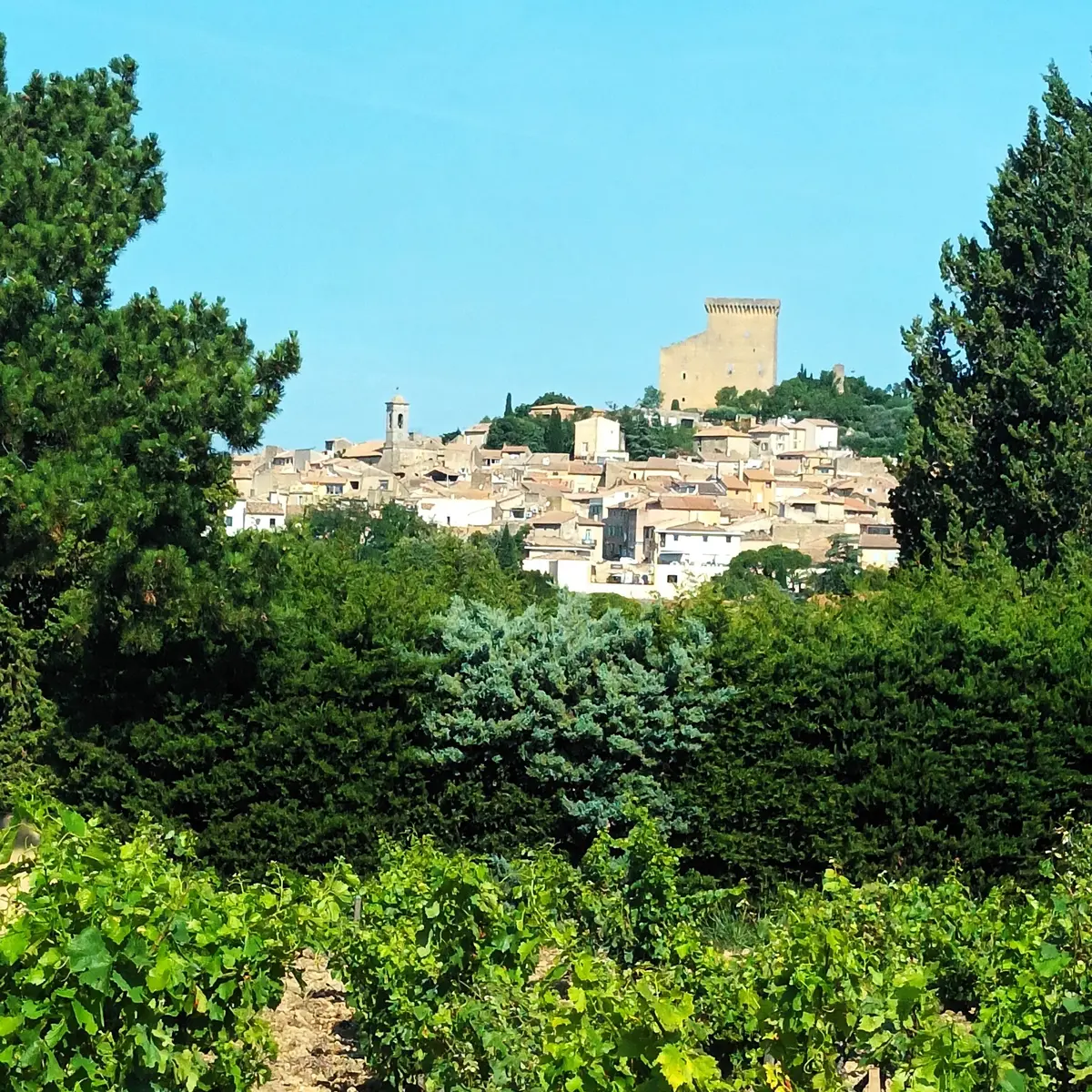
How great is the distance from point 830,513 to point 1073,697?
87.6 m

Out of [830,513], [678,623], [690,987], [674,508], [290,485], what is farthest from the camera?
[290,485]

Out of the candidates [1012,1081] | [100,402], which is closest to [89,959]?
[1012,1081]

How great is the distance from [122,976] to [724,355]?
153153mm

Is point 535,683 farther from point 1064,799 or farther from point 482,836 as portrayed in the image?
point 1064,799

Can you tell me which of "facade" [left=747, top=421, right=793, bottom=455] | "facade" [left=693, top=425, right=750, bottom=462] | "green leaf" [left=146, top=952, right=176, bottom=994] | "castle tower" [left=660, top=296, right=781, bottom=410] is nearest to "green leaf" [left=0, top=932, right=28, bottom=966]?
"green leaf" [left=146, top=952, right=176, bottom=994]

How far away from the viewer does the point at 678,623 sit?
334 inches

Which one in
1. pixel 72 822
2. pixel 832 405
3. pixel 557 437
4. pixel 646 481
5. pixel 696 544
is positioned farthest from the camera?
pixel 832 405

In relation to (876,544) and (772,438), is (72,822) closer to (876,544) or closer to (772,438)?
(876,544)

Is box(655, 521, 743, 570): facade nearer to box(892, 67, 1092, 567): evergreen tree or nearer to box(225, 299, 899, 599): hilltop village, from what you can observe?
box(225, 299, 899, 599): hilltop village

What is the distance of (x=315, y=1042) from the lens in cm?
640

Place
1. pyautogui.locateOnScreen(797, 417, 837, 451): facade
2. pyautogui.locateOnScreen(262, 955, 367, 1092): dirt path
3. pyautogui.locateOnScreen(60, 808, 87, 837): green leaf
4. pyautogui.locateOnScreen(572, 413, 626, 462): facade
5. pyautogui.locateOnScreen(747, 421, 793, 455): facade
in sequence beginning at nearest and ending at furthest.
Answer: pyautogui.locateOnScreen(60, 808, 87, 837): green leaf, pyautogui.locateOnScreen(262, 955, 367, 1092): dirt path, pyautogui.locateOnScreen(572, 413, 626, 462): facade, pyautogui.locateOnScreen(747, 421, 793, 455): facade, pyautogui.locateOnScreen(797, 417, 837, 451): facade

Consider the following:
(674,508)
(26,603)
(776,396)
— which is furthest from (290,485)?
(26,603)

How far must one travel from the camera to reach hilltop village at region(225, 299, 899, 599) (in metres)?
80.9

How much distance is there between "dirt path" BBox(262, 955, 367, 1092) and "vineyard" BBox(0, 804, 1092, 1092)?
159 millimetres
